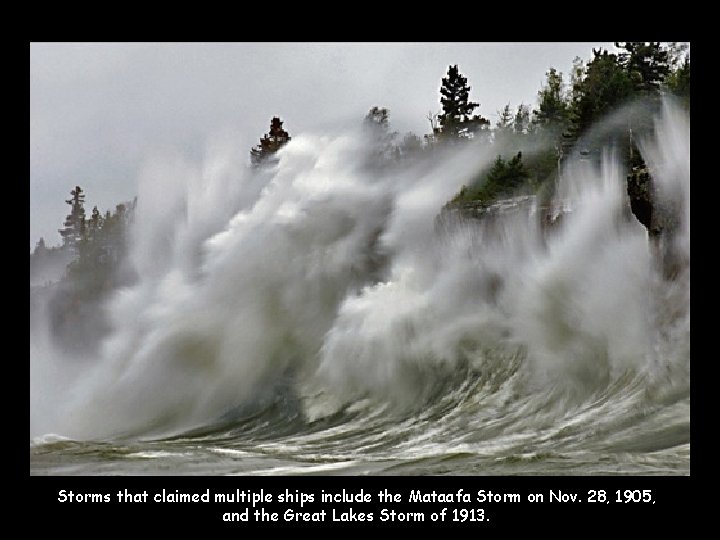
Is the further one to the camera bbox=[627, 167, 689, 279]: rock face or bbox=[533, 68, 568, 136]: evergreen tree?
bbox=[533, 68, 568, 136]: evergreen tree

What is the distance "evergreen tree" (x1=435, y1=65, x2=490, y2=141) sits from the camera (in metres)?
46.0

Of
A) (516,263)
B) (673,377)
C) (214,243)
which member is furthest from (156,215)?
(673,377)

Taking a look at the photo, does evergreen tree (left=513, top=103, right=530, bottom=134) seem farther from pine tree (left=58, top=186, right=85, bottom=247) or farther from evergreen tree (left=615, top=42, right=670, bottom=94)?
pine tree (left=58, top=186, right=85, bottom=247)

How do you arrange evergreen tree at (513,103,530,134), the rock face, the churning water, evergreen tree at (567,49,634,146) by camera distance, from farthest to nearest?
evergreen tree at (513,103,530,134), evergreen tree at (567,49,634,146), the rock face, the churning water

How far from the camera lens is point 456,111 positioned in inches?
1833

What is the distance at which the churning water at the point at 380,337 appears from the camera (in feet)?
41.0

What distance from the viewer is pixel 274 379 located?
17891 millimetres

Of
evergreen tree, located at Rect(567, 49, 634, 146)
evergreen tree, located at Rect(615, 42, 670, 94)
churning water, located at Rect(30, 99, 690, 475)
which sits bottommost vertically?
churning water, located at Rect(30, 99, 690, 475)

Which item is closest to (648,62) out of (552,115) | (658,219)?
(552,115)

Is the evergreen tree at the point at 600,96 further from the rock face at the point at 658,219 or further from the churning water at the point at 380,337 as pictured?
the rock face at the point at 658,219

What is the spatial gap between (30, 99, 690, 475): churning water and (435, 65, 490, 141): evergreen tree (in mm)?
22178

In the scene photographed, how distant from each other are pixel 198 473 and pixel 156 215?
13.8 meters

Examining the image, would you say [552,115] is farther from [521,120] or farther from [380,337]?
[380,337]

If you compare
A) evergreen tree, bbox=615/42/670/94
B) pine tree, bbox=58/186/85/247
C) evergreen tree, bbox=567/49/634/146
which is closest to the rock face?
evergreen tree, bbox=567/49/634/146
